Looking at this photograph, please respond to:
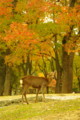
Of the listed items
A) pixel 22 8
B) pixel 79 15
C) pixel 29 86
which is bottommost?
pixel 29 86

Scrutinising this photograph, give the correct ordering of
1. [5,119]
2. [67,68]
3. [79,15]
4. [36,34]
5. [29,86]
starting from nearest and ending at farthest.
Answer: [5,119] < [29,86] < [79,15] < [36,34] < [67,68]

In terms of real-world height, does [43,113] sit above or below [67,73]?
below

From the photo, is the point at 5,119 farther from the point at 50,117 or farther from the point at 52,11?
the point at 52,11

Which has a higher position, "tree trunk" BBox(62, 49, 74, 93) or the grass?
"tree trunk" BBox(62, 49, 74, 93)

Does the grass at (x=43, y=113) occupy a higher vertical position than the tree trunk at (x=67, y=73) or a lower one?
lower

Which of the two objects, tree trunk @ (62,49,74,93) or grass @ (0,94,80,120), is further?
tree trunk @ (62,49,74,93)

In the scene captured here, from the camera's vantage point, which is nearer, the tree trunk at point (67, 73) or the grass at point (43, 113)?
the grass at point (43, 113)

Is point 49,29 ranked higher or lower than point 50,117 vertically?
higher

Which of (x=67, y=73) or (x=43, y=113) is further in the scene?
(x=67, y=73)

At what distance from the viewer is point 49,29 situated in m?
22.4

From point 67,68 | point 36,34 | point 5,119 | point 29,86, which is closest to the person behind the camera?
point 5,119

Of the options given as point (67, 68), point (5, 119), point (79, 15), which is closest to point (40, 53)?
point (67, 68)

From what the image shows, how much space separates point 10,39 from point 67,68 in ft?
19.7

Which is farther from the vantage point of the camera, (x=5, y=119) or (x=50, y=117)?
(x=5, y=119)
